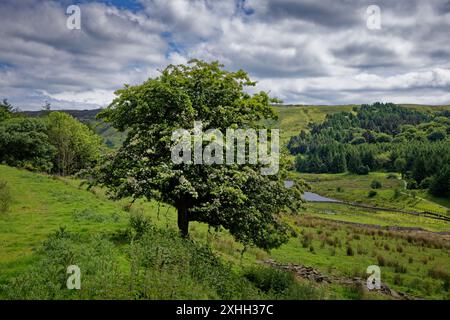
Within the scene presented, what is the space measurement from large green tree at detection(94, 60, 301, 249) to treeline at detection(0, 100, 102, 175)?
45.5 meters

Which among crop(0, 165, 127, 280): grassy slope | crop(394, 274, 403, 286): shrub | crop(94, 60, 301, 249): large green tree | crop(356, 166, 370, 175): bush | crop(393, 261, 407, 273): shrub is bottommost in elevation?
crop(356, 166, 370, 175): bush

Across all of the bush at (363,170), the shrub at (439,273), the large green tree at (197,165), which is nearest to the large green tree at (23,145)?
the large green tree at (197,165)

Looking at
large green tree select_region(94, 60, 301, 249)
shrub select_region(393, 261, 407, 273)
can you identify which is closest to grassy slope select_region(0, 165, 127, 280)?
large green tree select_region(94, 60, 301, 249)

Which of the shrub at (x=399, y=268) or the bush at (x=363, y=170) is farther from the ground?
the shrub at (x=399, y=268)

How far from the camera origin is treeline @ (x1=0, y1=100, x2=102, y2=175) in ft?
193

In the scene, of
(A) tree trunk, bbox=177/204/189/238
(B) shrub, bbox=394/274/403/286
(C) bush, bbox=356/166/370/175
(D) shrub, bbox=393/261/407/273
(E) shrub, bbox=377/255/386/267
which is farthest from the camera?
(C) bush, bbox=356/166/370/175

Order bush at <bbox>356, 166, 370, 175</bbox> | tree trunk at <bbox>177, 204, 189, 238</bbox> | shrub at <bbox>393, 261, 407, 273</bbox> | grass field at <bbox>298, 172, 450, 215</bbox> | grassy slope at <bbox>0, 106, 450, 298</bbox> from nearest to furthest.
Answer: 1. grassy slope at <bbox>0, 106, 450, 298</bbox>
2. tree trunk at <bbox>177, 204, 189, 238</bbox>
3. shrub at <bbox>393, 261, 407, 273</bbox>
4. grass field at <bbox>298, 172, 450, 215</bbox>
5. bush at <bbox>356, 166, 370, 175</bbox>

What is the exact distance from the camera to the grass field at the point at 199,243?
13.8 metres

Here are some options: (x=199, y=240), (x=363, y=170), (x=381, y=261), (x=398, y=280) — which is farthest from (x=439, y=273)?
(x=363, y=170)

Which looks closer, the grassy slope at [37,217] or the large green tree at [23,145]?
the grassy slope at [37,217]

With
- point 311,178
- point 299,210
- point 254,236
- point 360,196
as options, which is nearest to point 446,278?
point 299,210

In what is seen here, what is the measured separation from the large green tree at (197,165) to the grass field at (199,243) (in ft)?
4.66

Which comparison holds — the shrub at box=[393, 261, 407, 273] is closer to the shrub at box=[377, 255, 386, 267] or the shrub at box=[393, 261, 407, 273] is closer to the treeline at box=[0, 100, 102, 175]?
the shrub at box=[377, 255, 386, 267]

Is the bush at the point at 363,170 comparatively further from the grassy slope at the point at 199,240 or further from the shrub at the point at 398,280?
the shrub at the point at 398,280
